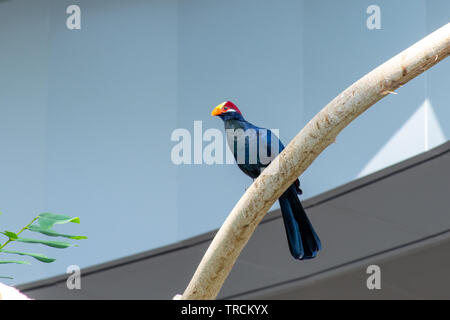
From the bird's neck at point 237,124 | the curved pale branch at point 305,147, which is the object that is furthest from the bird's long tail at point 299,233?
the curved pale branch at point 305,147

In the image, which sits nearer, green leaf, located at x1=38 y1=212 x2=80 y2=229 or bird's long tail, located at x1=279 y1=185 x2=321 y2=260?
green leaf, located at x1=38 y1=212 x2=80 y2=229

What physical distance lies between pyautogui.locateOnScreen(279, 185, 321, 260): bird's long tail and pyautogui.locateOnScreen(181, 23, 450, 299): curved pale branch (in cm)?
100

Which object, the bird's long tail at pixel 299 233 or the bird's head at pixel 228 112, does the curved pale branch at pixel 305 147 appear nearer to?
the bird's long tail at pixel 299 233

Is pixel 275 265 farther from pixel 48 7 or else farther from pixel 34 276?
pixel 48 7

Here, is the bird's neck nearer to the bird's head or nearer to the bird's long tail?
the bird's head

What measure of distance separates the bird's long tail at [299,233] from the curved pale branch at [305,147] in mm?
1000

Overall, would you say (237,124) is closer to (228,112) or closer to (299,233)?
(228,112)

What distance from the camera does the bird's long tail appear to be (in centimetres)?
226

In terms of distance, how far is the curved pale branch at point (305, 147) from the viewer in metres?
1.17

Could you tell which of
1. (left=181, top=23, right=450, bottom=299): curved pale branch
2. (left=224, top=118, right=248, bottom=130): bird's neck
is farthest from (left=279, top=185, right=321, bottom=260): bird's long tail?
(left=181, top=23, right=450, bottom=299): curved pale branch

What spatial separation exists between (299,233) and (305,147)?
1101 millimetres

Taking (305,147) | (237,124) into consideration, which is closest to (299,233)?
(237,124)
